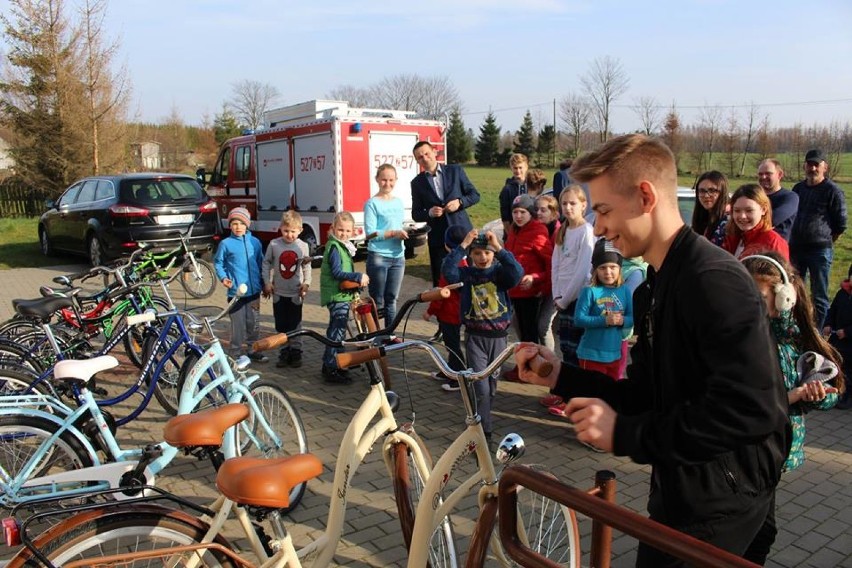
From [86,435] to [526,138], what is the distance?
2137 inches

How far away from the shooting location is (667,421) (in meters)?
1.67

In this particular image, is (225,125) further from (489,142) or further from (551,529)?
(551,529)

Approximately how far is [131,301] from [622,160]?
476cm

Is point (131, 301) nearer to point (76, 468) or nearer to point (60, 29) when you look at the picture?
point (76, 468)

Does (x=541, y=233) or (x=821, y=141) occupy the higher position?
(x=821, y=141)

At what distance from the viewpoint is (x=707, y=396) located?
5.32 ft

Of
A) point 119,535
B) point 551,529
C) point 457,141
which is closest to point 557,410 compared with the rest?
point 551,529

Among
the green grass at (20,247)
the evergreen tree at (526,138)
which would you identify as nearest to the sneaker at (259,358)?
the green grass at (20,247)

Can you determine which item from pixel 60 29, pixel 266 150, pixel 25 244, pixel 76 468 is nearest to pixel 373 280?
pixel 76 468

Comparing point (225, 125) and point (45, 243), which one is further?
point (225, 125)

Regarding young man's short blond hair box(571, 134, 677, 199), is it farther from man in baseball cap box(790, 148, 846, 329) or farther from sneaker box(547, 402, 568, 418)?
man in baseball cap box(790, 148, 846, 329)

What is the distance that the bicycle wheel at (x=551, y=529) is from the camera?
280 centimetres

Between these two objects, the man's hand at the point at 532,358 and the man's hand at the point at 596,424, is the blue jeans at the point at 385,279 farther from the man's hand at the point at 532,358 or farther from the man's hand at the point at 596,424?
the man's hand at the point at 596,424

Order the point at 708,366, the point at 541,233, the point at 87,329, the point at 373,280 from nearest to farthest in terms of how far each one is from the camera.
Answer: the point at 708,366 < the point at 87,329 < the point at 541,233 < the point at 373,280
